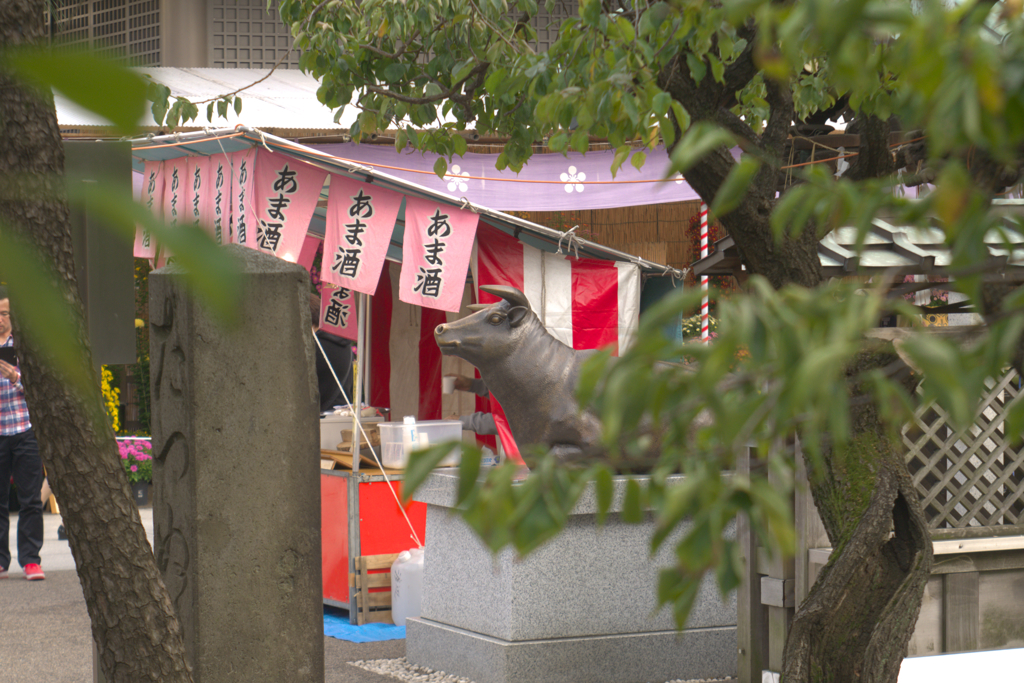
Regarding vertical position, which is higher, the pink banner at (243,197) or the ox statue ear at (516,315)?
the pink banner at (243,197)

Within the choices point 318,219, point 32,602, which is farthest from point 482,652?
point 318,219

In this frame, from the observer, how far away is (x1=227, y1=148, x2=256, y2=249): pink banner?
7.04m

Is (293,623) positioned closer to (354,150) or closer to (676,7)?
(676,7)

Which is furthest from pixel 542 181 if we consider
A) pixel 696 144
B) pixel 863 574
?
pixel 696 144

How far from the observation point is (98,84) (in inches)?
16.6

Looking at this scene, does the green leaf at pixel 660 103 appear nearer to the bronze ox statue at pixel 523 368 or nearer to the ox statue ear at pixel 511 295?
the bronze ox statue at pixel 523 368

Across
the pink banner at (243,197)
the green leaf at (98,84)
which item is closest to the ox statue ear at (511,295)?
the pink banner at (243,197)

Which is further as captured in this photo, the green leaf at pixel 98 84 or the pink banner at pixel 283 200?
the pink banner at pixel 283 200

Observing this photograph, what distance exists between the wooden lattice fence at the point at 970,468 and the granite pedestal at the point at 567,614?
4.58 ft

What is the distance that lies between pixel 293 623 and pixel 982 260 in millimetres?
2687

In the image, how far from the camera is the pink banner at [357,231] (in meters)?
6.94

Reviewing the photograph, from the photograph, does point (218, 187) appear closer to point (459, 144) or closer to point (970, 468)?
point (459, 144)

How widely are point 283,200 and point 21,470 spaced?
2.99 metres

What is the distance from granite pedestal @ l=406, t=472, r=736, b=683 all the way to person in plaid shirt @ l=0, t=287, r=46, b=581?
364 cm
